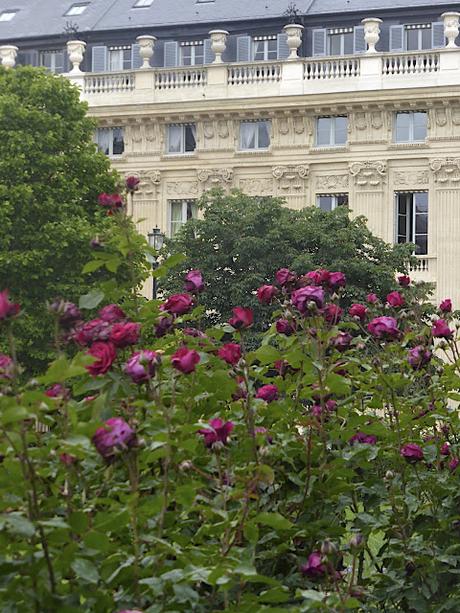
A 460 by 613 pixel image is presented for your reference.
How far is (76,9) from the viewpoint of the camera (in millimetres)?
72438

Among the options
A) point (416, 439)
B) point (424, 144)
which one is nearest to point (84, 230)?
point (424, 144)

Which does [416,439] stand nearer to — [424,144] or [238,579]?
[238,579]

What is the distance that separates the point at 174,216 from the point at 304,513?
6002cm

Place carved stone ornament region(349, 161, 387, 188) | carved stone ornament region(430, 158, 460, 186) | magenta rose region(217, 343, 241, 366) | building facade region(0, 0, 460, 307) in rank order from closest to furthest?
magenta rose region(217, 343, 241, 366) → carved stone ornament region(430, 158, 460, 186) → building facade region(0, 0, 460, 307) → carved stone ornament region(349, 161, 387, 188)

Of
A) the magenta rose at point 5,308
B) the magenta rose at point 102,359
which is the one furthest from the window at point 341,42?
the magenta rose at point 5,308

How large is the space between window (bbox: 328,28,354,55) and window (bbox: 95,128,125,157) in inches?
336

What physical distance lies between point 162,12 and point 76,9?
4.36 metres

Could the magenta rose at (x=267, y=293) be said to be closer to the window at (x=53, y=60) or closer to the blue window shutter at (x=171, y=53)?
the blue window shutter at (x=171, y=53)

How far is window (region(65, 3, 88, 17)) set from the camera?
71875 millimetres

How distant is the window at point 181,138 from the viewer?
68.8m

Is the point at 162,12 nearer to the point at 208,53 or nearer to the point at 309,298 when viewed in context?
the point at 208,53

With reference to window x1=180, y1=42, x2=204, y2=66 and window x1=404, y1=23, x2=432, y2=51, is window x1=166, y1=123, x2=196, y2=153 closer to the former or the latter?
window x1=180, y1=42, x2=204, y2=66

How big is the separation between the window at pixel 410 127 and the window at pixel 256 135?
5016mm

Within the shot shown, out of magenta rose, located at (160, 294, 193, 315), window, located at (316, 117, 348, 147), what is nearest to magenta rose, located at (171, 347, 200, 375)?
magenta rose, located at (160, 294, 193, 315)
